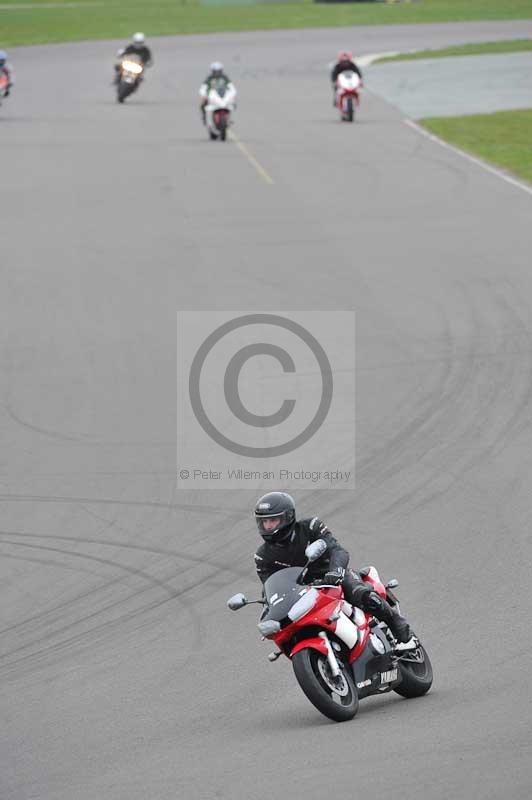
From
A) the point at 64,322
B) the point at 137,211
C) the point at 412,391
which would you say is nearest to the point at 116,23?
the point at 137,211

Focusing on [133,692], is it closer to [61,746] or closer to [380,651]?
[61,746]

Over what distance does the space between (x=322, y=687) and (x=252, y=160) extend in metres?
26.7

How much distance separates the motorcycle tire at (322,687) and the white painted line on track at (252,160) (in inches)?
936

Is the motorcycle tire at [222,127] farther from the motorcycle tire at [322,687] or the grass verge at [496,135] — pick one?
the motorcycle tire at [322,687]

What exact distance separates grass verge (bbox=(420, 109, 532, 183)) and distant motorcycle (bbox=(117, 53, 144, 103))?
33.1 feet

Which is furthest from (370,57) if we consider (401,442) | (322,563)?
(322,563)

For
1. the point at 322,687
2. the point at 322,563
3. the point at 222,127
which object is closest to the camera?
the point at 322,687

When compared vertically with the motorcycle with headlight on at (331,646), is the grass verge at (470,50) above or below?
below

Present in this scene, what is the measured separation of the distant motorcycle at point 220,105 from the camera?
3647 cm

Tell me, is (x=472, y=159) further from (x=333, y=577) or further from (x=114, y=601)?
(x=333, y=577)

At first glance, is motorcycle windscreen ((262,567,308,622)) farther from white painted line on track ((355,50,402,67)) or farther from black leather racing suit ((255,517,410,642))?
white painted line on track ((355,50,402,67))

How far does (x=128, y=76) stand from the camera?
4500 centimetres

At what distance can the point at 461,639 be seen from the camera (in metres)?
10.9

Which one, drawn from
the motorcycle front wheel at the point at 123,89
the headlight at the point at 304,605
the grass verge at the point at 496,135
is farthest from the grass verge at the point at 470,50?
the headlight at the point at 304,605
